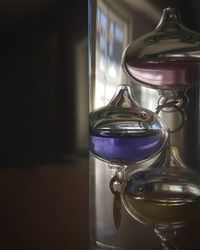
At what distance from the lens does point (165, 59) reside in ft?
1.59

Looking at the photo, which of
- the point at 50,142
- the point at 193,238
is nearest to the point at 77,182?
the point at 50,142

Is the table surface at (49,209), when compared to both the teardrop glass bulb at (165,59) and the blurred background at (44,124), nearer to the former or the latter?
the blurred background at (44,124)

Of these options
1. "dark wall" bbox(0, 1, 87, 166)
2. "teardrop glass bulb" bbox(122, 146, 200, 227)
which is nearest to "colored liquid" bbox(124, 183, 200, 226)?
"teardrop glass bulb" bbox(122, 146, 200, 227)

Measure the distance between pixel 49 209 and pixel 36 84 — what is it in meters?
0.14

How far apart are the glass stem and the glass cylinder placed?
0.06 ft

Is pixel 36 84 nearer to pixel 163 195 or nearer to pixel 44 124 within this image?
pixel 44 124

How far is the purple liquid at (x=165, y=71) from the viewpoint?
0.49 m

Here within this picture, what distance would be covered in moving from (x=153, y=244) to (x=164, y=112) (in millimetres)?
157

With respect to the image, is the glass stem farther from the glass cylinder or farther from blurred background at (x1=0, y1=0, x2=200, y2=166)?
blurred background at (x1=0, y1=0, x2=200, y2=166)

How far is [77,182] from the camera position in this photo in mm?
499

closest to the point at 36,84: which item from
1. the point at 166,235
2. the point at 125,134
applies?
the point at 125,134

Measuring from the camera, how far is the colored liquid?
1.56 feet

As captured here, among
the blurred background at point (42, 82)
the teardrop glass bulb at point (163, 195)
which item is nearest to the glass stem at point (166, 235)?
the teardrop glass bulb at point (163, 195)

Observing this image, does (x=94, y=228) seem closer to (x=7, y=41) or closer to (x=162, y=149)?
(x=162, y=149)
